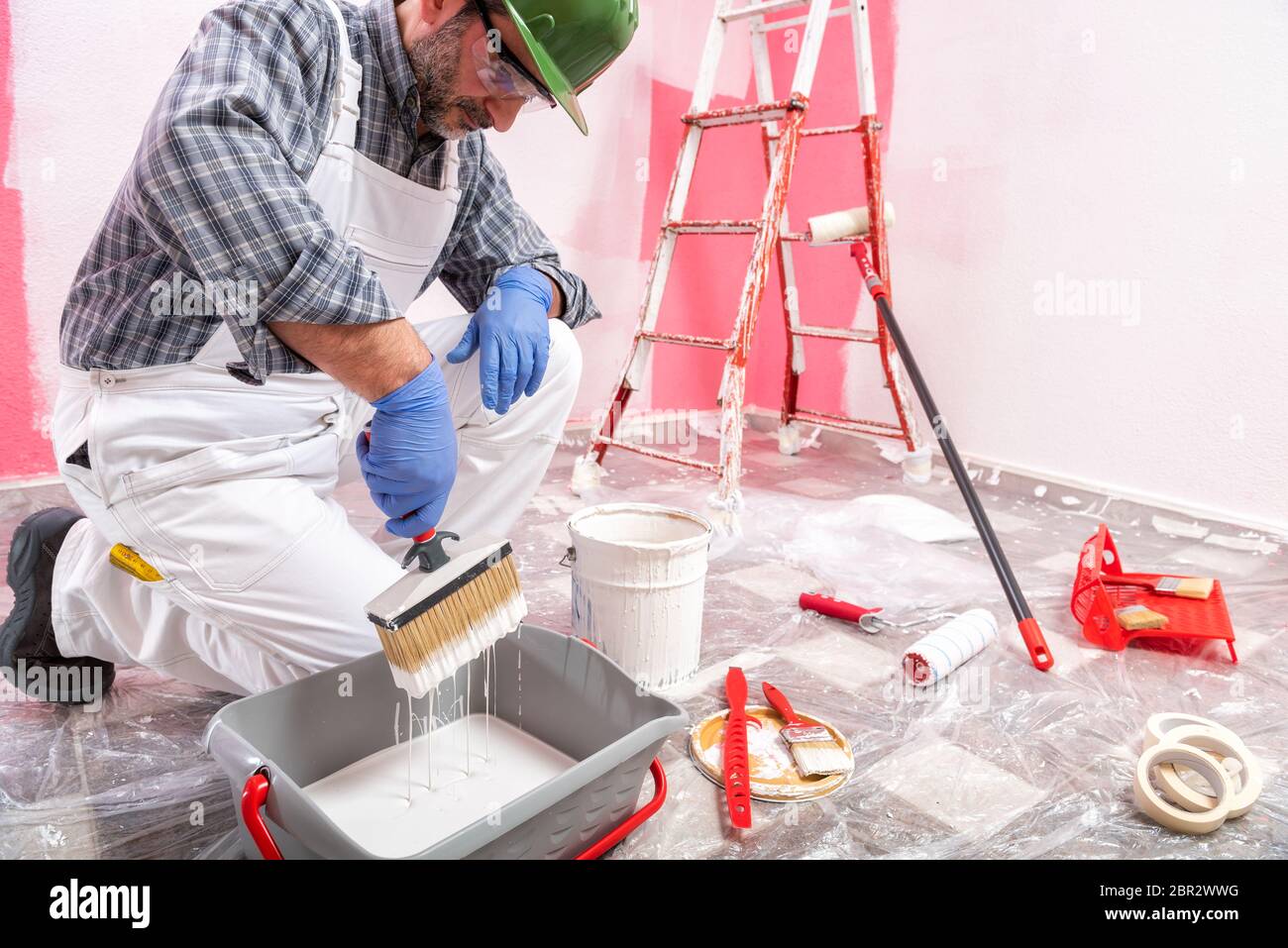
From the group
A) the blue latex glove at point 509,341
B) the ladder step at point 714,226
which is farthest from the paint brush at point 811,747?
the ladder step at point 714,226

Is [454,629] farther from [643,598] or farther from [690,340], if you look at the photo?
[690,340]

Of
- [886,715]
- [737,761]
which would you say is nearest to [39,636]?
[737,761]

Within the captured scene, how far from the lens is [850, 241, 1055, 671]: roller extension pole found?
1.31m

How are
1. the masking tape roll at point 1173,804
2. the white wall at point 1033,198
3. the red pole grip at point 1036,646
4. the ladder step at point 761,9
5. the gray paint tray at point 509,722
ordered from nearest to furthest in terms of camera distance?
the gray paint tray at point 509,722 → the masking tape roll at point 1173,804 → the red pole grip at point 1036,646 → the white wall at point 1033,198 → the ladder step at point 761,9

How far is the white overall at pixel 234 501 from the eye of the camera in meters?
0.94

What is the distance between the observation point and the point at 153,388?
95 cm

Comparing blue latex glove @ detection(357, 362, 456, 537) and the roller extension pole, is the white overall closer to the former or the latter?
blue latex glove @ detection(357, 362, 456, 537)

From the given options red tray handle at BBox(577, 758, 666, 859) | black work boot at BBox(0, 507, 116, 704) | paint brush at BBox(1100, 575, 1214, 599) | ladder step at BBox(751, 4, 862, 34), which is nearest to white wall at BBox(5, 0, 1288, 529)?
ladder step at BBox(751, 4, 862, 34)

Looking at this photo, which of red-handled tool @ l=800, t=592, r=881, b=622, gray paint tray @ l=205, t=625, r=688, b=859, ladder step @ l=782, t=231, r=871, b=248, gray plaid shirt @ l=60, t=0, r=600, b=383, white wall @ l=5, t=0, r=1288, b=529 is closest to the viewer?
gray paint tray @ l=205, t=625, r=688, b=859

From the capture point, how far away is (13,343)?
5.75 feet

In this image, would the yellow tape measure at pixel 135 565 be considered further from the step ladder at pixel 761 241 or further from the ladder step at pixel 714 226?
the ladder step at pixel 714 226

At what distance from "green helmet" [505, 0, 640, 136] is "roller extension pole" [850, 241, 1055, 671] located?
0.98 m

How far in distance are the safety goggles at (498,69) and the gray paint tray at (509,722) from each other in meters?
0.63
